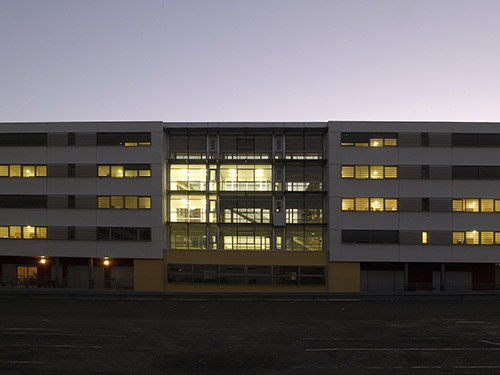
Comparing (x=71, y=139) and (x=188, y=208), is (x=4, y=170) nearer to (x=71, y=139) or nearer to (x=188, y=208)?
(x=71, y=139)

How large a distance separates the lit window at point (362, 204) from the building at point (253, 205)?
0.09m

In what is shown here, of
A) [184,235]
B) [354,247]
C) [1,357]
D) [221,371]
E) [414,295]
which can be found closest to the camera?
[221,371]

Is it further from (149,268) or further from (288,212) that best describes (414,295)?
(149,268)

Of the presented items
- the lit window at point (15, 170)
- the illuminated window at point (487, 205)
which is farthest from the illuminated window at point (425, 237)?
the lit window at point (15, 170)

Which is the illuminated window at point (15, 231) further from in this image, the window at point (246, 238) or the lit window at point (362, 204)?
the lit window at point (362, 204)

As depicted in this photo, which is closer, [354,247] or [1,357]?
[1,357]

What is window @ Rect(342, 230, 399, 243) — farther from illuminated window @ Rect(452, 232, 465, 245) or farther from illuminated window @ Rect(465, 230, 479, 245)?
illuminated window @ Rect(465, 230, 479, 245)

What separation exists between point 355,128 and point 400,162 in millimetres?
4777

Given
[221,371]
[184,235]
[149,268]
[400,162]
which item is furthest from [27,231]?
[400,162]

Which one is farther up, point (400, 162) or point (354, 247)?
point (400, 162)

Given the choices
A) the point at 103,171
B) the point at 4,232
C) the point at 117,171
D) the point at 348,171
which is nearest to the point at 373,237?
the point at 348,171

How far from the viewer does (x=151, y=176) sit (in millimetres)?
37406

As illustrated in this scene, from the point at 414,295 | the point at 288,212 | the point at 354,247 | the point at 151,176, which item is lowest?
the point at 414,295

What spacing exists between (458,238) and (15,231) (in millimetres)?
38440
